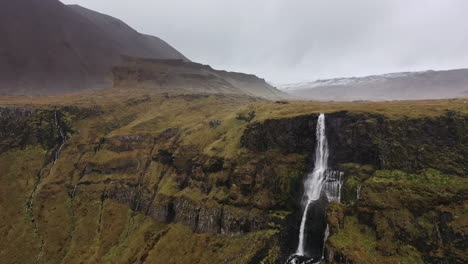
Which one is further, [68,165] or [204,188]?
[68,165]

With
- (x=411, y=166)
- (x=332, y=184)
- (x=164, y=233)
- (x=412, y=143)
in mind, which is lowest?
(x=164, y=233)

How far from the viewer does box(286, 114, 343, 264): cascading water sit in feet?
161

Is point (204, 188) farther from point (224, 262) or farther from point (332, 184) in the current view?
point (332, 184)

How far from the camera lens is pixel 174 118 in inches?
5128

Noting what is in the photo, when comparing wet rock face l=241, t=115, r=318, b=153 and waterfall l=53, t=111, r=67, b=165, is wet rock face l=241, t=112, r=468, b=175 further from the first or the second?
waterfall l=53, t=111, r=67, b=165

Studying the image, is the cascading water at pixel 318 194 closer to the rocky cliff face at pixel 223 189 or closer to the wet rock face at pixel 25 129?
the rocky cliff face at pixel 223 189

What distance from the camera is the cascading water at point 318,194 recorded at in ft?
161

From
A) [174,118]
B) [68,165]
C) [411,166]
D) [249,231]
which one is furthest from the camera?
[174,118]

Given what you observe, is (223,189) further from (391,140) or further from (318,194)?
(391,140)

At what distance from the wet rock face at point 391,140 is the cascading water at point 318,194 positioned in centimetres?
204

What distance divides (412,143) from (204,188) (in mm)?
50612

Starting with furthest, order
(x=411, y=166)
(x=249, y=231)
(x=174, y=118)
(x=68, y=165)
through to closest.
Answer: (x=174, y=118), (x=68, y=165), (x=249, y=231), (x=411, y=166)

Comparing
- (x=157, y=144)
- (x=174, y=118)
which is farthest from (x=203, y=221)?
(x=174, y=118)

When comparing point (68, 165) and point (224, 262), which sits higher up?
point (68, 165)
